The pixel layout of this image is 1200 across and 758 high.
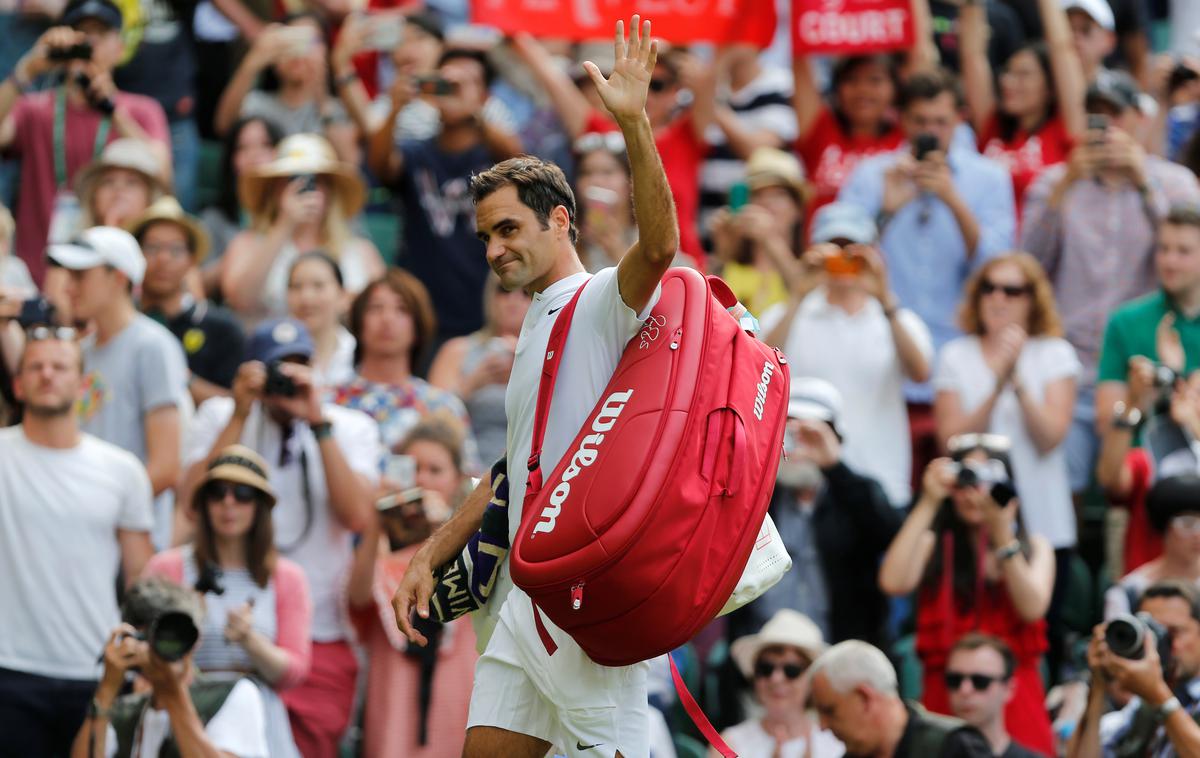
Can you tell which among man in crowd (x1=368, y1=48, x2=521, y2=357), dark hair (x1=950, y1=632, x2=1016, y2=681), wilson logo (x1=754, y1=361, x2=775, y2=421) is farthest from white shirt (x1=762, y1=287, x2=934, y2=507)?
wilson logo (x1=754, y1=361, x2=775, y2=421)

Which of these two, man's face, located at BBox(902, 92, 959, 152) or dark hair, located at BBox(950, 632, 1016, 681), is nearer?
dark hair, located at BBox(950, 632, 1016, 681)

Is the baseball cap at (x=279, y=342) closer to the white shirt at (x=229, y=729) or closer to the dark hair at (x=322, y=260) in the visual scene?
the dark hair at (x=322, y=260)

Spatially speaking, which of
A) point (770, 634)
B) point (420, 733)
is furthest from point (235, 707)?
point (770, 634)

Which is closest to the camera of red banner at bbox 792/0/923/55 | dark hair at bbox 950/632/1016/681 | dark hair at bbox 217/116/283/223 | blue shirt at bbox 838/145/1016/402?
dark hair at bbox 950/632/1016/681

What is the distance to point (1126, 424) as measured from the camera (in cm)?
958

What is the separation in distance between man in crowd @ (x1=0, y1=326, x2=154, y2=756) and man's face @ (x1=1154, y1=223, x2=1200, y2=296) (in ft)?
15.8

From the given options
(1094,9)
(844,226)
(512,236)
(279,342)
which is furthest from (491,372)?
(1094,9)

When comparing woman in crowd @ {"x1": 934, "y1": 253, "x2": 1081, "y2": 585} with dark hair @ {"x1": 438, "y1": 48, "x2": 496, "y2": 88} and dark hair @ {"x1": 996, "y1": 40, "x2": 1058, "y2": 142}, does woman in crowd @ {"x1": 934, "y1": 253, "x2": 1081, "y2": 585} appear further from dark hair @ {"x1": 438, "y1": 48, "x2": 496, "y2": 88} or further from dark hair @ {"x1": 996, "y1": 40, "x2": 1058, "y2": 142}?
dark hair @ {"x1": 438, "y1": 48, "x2": 496, "y2": 88}

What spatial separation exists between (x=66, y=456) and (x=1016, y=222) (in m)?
5.57

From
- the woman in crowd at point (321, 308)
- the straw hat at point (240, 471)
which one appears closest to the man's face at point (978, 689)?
the straw hat at point (240, 471)

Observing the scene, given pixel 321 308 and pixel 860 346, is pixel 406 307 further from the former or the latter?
pixel 860 346

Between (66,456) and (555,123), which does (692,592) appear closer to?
(66,456)

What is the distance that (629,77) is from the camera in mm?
4996

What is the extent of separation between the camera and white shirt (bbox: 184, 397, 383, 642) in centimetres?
870
